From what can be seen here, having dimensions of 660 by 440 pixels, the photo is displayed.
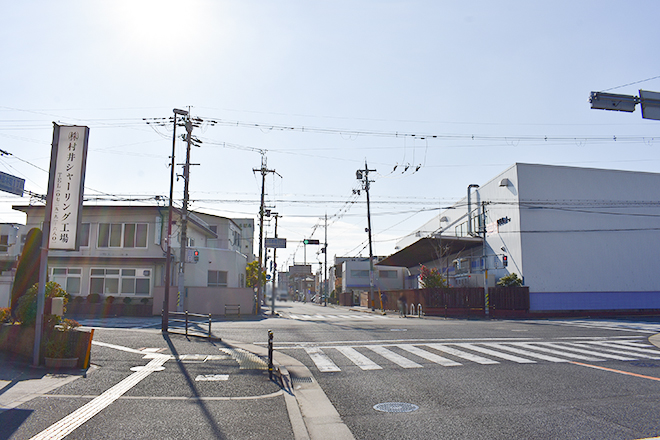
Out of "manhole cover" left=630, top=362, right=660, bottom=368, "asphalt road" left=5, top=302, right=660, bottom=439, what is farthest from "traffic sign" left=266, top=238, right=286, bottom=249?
"manhole cover" left=630, top=362, right=660, bottom=368

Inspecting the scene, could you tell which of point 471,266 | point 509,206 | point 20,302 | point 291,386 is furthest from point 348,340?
point 471,266

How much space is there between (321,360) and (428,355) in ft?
10.5

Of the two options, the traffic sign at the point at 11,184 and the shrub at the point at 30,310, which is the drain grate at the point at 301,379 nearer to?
the shrub at the point at 30,310

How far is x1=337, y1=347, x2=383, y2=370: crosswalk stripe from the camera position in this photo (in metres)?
11.5

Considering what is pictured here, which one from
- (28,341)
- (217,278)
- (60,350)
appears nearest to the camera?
(60,350)

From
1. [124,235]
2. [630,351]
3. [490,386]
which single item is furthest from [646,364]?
[124,235]

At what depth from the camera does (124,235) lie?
34.2 m

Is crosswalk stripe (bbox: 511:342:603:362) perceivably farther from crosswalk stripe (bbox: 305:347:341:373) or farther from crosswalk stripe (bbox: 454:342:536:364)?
crosswalk stripe (bbox: 305:347:341:373)

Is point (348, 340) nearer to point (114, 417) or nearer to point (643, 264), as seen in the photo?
point (114, 417)

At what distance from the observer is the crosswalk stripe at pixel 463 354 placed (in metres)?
12.1

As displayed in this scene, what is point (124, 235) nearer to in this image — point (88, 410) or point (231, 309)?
point (231, 309)

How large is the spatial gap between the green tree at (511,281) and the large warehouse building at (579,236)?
0.64 meters

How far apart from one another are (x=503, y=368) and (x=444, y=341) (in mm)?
5760

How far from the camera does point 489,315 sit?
34.8m
